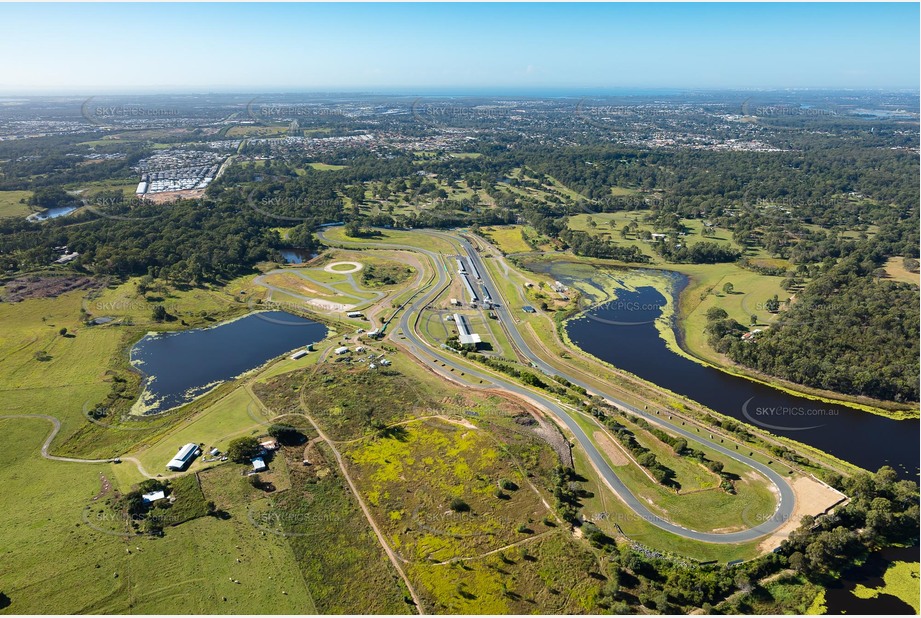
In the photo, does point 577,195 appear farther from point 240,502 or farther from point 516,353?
point 240,502

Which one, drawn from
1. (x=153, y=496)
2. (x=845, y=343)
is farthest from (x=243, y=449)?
(x=845, y=343)

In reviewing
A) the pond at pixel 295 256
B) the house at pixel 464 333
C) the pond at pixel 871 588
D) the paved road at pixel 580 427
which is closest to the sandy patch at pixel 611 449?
the paved road at pixel 580 427

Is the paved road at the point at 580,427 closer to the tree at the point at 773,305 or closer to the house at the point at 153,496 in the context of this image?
the house at the point at 153,496

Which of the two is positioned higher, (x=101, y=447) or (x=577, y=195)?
(x=577, y=195)

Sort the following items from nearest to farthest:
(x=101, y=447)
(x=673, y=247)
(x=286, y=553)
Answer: (x=286, y=553)
(x=101, y=447)
(x=673, y=247)

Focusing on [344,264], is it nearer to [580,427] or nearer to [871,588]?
[580,427]

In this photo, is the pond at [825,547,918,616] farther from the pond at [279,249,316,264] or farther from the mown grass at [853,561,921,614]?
the pond at [279,249,316,264]

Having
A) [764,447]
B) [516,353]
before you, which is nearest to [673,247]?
[516,353]
